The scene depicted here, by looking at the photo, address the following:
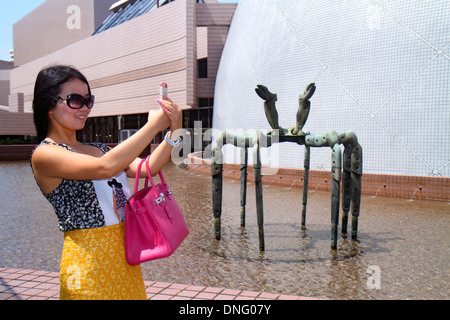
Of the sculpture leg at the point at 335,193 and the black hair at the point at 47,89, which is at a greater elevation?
the black hair at the point at 47,89

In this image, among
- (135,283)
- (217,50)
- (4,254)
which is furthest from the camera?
(217,50)

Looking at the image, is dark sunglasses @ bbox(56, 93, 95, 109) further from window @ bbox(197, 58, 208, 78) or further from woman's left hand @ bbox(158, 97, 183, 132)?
window @ bbox(197, 58, 208, 78)

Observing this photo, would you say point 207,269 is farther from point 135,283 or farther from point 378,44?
point 378,44

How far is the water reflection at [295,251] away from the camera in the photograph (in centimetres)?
405

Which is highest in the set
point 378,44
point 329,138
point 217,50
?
point 217,50

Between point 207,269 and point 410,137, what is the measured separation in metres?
7.64

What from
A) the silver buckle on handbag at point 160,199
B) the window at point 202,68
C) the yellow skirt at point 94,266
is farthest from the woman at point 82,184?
the window at point 202,68

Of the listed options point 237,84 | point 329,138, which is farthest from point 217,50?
point 329,138

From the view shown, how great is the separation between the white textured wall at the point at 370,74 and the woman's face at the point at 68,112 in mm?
9665

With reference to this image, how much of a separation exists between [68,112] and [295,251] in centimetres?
400

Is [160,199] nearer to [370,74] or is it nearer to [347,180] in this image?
[347,180]

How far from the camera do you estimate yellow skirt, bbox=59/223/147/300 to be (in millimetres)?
1808

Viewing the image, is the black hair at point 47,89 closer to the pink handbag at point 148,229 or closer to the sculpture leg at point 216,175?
the pink handbag at point 148,229
